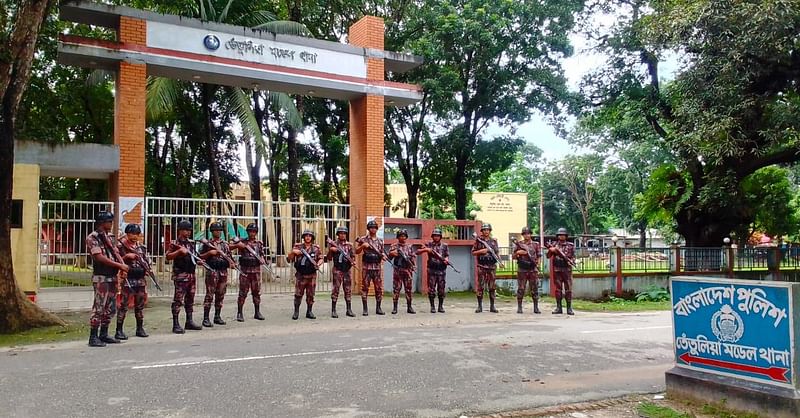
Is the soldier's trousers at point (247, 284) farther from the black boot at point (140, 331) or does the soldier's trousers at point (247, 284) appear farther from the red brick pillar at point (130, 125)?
the red brick pillar at point (130, 125)

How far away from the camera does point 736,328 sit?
5.13 meters

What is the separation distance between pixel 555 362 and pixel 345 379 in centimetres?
258

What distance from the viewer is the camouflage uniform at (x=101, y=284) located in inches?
313

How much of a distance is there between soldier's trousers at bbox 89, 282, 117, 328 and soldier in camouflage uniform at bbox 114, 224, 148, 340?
325 millimetres

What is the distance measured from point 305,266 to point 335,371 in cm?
444

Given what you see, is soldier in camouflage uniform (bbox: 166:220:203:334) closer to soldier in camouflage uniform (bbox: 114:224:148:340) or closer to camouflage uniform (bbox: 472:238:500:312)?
soldier in camouflage uniform (bbox: 114:224:148:340)

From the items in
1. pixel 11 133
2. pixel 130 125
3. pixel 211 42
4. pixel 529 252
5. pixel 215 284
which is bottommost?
pixel 215 284

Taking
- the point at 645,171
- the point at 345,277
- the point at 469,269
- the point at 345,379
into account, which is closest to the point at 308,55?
the point at 345,277

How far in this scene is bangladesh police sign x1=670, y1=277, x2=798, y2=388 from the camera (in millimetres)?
4785

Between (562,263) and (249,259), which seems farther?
(562,263)

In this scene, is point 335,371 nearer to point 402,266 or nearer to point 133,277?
point 133,277

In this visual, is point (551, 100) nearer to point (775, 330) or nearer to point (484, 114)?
point (484, 114)

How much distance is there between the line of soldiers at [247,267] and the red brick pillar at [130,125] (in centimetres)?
289

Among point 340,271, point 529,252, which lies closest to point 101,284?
point 340,271
